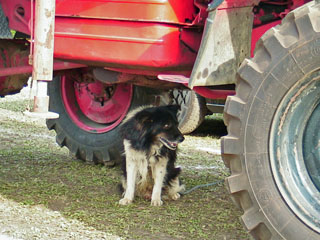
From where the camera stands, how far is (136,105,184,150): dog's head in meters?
5.39

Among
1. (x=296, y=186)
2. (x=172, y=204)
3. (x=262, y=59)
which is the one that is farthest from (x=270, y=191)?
(x=172, y=204)

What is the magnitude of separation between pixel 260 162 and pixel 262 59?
1.82 ft

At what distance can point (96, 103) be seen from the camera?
672 cm

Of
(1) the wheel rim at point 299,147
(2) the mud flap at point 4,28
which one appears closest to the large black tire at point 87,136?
(2) the mud flap at point 4,28

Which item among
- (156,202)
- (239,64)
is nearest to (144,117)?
(156,202)

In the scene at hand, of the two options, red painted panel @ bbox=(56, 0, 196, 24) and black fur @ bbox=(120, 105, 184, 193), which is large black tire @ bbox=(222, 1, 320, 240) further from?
black fur @ bbox=(120, 105, 184, 193)

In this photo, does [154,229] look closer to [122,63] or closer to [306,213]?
[122,63]

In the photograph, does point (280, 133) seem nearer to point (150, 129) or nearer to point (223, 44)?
point (223, 44)

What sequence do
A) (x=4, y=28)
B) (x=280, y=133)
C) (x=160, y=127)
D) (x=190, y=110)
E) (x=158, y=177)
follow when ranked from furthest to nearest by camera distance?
(x=190, y=110) < (x=158, y=177) < (x=160, y=127) < (x=4, y=28) < (x=280, y=133)

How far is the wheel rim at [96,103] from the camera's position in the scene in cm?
654

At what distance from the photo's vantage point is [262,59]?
334 cm

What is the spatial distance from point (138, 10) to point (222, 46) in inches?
27.7

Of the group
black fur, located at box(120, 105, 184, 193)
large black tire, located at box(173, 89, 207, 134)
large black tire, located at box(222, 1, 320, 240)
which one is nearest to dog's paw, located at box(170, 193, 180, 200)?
black fur, located at box(120, 105, 184, 193)

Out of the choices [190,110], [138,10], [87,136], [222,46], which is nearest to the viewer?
[222,46]
